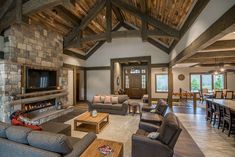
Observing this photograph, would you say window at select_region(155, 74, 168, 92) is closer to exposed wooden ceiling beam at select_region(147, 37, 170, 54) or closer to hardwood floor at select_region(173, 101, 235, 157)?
exposed wooden ceiling beam at select_region(147, 37, 170, 54)

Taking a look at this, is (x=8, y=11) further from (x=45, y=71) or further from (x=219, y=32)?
(x=219, y=32)

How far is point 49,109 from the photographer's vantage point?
586cm

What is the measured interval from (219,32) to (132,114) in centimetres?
470

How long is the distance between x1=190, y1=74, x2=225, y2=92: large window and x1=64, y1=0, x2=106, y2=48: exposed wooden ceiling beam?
26.2ft

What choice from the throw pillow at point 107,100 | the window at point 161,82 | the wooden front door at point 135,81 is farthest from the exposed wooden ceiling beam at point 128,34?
the wooden front door at point 135,81

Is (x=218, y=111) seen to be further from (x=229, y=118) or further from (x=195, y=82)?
(x=195, y=82)

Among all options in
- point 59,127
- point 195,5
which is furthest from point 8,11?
point 195,5

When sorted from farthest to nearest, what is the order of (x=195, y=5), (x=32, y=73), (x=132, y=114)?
(x=132, y=114)
(x=32, y=73)
(x=195, y=5)

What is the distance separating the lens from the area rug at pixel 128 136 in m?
3.00

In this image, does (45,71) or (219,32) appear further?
(45,71)

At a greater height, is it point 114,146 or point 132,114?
point 114,146

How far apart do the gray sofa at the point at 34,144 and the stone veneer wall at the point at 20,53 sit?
9.45 ft

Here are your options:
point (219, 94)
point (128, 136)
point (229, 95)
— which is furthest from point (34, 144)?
point (229, 95)

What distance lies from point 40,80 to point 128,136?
4.10 m
